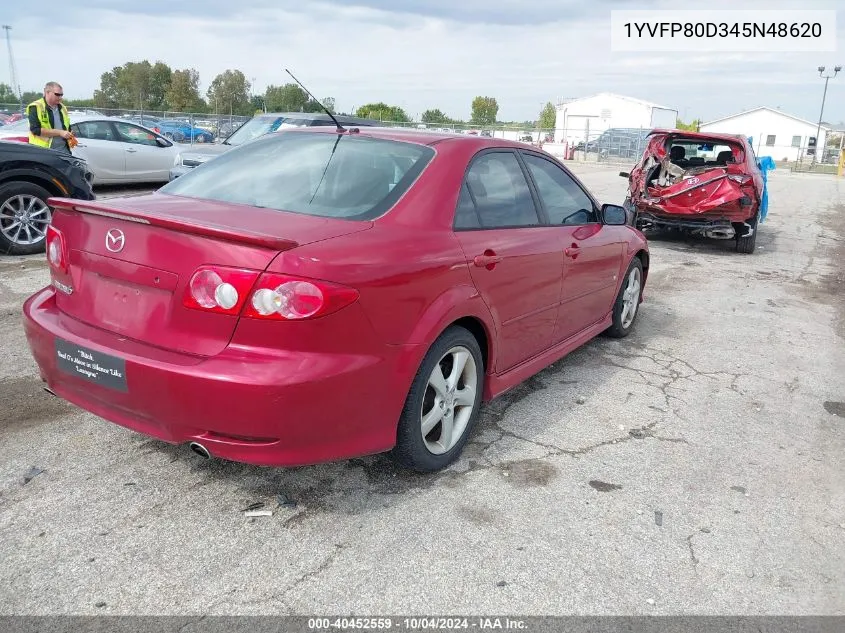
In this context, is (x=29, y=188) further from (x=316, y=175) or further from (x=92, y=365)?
(x=92, y=365)

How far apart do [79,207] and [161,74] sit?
95234mm

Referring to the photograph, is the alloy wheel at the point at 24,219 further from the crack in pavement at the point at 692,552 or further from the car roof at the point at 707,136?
the car roof at the point at 707,136

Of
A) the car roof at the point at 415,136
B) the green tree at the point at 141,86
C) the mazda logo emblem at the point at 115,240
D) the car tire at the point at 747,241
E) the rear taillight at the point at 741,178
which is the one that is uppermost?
the green tree at the point at 141,86

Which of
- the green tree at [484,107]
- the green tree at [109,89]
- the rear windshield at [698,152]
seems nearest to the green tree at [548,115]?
the green tree at [484,107]

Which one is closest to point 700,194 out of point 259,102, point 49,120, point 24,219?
point 259,102

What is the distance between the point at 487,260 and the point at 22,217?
614 cm

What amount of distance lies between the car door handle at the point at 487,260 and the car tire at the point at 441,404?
1.07ft

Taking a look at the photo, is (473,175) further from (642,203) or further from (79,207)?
(642,203)

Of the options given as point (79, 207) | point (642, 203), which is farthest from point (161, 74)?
point (79, 207)

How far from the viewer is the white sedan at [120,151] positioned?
1212cm

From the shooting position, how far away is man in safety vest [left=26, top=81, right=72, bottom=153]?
8633mm

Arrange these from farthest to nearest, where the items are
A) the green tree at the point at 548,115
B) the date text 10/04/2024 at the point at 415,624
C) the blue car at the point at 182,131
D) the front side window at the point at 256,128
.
Result: the green tree at the point at 548,115, the blue car at the point at 182,131, the front side window at the point at 256,128, the date text 10/04/2024 at the point at 415,624

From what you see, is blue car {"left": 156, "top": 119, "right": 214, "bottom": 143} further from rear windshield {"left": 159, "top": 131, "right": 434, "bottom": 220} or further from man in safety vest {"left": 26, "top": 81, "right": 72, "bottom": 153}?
rear windshield {"left": 159, "top": 131, "right": 434, "bottom": 220}

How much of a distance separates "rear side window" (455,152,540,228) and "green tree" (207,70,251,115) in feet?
272
